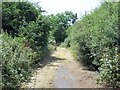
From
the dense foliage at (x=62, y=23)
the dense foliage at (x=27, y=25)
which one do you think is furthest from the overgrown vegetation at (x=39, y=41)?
the dense foliage at (x=62, y=23)

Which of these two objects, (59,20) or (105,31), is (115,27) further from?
(59,20)

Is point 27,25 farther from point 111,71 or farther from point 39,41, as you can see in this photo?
point 111,71

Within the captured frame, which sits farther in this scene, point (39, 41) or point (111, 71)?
point (39, 41)

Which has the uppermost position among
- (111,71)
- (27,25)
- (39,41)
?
(27,25)

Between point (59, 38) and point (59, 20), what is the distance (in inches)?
208

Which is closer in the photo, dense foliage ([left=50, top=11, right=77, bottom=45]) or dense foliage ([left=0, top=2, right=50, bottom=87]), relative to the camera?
dense foliage ([left=0, top=2, right=50, bottom=87])

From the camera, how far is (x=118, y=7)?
42.1ft

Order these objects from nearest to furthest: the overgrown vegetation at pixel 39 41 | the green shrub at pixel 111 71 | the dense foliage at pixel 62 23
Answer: the overgrown vegetation at pixel 39 41 → the green shrub at pixel 111 71 → the dense foliage at pixel 62 23

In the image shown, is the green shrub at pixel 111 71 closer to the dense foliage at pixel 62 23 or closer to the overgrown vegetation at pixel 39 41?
the overgrown vegetation at pixel 39 41

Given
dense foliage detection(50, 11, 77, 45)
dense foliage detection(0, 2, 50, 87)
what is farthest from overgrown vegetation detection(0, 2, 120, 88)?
dense foliage detection(50, 11, 77, 45)

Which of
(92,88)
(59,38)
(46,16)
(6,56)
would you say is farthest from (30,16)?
(59,38)

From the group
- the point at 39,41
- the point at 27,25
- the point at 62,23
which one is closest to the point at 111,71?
the point at 27,25

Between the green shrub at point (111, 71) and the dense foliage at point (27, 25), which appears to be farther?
the dense foliage at point (27, 25)

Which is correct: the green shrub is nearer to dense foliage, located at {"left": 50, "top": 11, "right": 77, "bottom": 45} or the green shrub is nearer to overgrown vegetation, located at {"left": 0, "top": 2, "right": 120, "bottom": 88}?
overgrown vegetation, located at {"left": 0, "top": 2, "right": 120, "bottom": 88}
